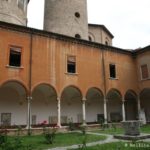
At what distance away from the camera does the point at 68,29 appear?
25359 millimetres

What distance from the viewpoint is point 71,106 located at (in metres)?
21.9

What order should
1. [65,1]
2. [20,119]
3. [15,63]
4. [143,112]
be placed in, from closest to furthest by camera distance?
[15,63] < [20,119] < [143,112] < [65,1]

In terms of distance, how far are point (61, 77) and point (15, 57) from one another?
4002mm

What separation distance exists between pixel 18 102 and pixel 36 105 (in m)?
1.68

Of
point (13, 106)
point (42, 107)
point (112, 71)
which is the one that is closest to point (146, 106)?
point (112, 71)

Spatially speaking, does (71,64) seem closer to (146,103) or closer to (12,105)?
(12,105)

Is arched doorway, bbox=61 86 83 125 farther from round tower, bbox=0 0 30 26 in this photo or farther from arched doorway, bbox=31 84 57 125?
round tower, bbox=0 0 30 26

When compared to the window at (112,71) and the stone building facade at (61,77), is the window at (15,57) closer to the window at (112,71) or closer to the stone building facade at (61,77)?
the stone building facade at (61,77)

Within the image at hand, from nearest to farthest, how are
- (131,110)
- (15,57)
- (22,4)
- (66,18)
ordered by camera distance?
(15,57), (22,4), (66,18), (131,110)

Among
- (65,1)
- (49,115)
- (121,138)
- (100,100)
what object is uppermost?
(65,1)

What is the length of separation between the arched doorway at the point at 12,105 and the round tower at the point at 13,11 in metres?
8.04

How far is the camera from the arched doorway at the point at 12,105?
17.9 meters

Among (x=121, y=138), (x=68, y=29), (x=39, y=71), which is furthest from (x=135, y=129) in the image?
(x=68, y=29)

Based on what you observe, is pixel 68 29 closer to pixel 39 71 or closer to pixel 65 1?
pixel 65 1
